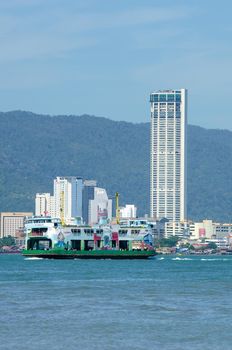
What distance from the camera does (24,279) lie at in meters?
88.8

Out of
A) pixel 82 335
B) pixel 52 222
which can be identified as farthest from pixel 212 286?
pixel 52 222

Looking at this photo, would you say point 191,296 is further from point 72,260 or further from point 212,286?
point 72,260

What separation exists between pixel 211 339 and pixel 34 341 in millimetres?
6040

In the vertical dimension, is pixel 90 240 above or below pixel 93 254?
above

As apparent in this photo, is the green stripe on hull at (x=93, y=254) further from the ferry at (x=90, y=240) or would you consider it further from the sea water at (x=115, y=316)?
the sea water at (x=115, y=316)

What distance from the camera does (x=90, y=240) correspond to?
522ft

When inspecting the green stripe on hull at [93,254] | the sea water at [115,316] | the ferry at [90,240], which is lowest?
the sea water at [115,316]

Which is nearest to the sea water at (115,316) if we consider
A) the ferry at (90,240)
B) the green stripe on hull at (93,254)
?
the green stripe on hull at (93,254)

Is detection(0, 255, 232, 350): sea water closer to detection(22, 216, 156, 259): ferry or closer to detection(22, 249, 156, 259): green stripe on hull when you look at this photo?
detection(22, 249, 156, 259): green stripe on hull

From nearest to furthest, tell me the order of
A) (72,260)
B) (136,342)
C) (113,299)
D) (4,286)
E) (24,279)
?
(136,342) < (113,299) < (4,286) < (24,279) < (72,260)

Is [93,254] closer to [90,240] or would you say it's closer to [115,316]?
[90,240]

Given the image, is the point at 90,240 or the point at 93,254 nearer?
the point at 93,254

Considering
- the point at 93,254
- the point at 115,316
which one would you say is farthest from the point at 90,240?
the point at 115,316

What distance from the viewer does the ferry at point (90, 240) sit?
15375cm
